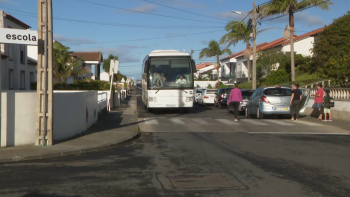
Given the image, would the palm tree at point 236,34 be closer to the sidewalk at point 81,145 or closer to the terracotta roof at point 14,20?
the terracotta roof at point 14,20

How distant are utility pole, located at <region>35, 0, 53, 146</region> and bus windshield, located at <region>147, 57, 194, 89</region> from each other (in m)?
13.8

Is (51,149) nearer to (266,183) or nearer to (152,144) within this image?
(152,144)

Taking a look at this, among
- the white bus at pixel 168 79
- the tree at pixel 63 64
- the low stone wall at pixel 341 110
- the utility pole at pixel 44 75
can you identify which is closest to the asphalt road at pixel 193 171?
the utility pole at pixel 44 75

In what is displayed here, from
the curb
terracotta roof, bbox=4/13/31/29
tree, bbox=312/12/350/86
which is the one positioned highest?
terracotta roof, bbox=4/13/31/29

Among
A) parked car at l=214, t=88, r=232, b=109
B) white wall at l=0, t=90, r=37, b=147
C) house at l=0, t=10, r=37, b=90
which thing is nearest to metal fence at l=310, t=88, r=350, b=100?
parked car at l=214, t=88, r=232, b=109

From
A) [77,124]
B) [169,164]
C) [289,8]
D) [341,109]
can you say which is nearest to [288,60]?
[289,8]

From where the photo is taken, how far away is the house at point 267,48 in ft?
180

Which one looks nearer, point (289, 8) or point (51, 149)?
point (51, 149)

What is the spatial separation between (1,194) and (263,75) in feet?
169

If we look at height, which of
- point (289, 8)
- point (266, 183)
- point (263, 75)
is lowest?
point (266, 183)

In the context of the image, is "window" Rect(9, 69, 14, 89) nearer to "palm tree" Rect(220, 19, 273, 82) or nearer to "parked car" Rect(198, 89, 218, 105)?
"parked car" Rect(198, 89, 218, 105)

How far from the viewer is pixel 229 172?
7.84 meters

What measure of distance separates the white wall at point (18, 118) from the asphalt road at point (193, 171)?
1.80 metres

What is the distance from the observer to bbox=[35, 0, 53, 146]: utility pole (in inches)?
408
